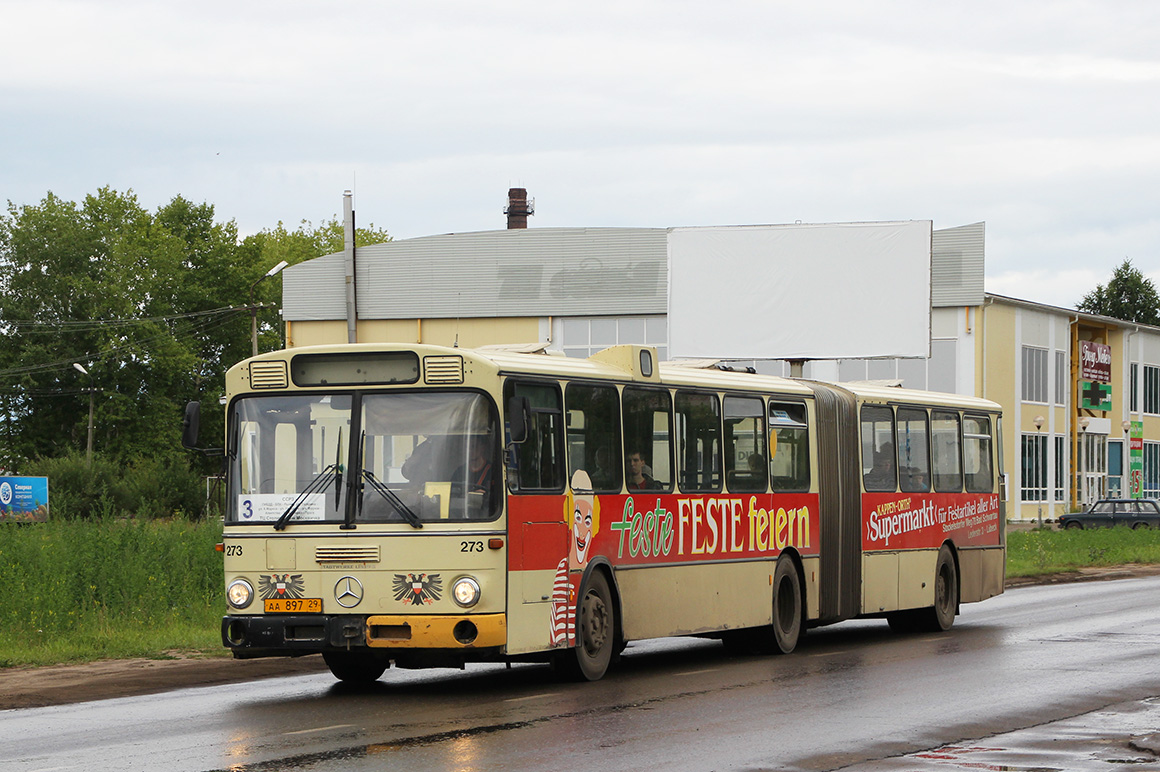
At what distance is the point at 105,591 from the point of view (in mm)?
20016

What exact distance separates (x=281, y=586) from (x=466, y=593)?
1.55 metres

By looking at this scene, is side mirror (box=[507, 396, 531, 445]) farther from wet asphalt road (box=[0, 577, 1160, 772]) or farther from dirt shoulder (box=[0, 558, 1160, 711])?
dirt shoulder (box=[0, 558, 1160, 711])

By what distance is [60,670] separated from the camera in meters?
16.3

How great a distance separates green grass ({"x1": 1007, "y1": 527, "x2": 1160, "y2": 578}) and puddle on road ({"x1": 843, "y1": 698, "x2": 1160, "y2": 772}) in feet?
75.6

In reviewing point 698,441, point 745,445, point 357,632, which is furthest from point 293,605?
point 745,445

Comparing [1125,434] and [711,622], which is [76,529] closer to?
[711,622]

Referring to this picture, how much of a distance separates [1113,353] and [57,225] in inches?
2207

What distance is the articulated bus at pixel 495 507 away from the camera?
1320 centimetres

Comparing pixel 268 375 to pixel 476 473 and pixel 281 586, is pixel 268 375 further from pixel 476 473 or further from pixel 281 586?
pixel 476 473

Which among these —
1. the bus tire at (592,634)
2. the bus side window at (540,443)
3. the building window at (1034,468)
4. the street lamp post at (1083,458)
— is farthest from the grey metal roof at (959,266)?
the bus side window at (540,443)

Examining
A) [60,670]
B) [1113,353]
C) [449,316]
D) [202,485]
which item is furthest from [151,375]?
[60,670]

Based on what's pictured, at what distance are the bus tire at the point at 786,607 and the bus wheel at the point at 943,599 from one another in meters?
3.66

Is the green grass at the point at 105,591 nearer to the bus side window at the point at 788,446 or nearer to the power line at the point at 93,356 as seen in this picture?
the bus side window at the point at 788,446

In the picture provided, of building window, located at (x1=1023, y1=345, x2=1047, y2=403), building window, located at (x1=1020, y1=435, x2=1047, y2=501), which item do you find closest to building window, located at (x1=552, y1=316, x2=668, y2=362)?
building window, located at (x1=1023, y1=345, x2=1047, y2=403)
